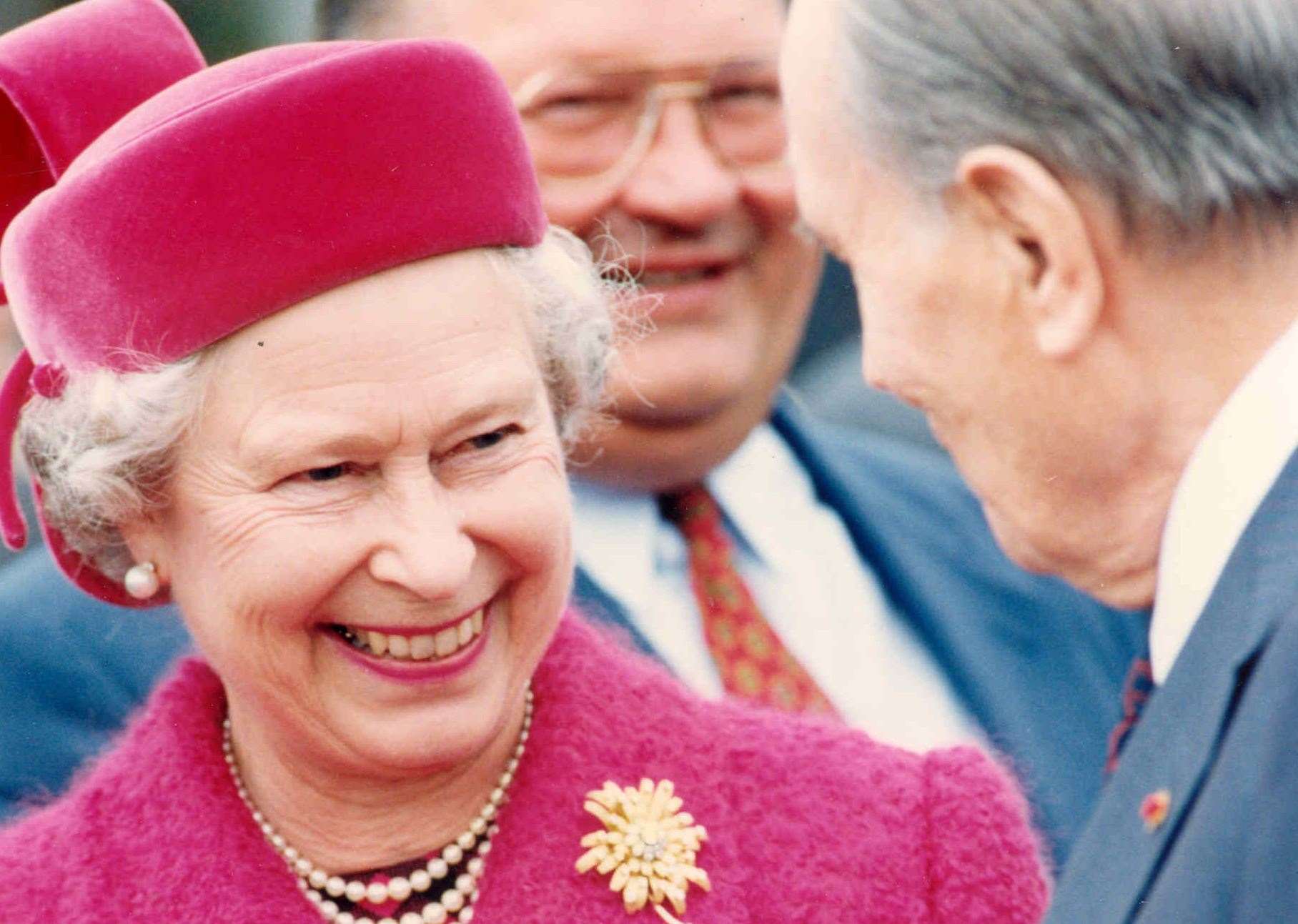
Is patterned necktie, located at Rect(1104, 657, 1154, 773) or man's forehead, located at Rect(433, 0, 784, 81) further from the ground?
man's forehead, located at Rect(433, 0, 784, 81)

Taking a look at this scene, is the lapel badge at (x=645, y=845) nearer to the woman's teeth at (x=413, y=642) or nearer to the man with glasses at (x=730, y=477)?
the woman's teeth at (x=413, y=642)

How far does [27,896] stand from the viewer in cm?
266

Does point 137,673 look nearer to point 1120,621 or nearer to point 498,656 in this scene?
point 498,656

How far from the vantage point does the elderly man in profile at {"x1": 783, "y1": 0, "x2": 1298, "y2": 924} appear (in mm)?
2139

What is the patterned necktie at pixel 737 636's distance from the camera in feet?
11.9

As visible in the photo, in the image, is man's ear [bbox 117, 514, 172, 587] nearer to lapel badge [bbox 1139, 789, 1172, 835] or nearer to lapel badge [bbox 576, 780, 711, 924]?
lapel badge [bbox 576, 780, 711, 924]

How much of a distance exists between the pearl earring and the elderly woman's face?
19 mm

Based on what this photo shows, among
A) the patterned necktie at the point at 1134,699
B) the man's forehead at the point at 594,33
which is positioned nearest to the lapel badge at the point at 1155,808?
the patterned necktie at the point at 1134,699

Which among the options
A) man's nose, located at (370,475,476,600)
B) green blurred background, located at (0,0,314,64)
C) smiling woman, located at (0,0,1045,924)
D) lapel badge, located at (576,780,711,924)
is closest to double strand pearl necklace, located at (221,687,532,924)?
smiling woman, located at (0,0,1045,924)

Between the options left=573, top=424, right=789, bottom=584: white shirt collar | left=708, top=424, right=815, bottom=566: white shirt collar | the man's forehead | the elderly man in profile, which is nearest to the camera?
the elderly man in profile

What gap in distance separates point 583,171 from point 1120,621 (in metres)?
1.36

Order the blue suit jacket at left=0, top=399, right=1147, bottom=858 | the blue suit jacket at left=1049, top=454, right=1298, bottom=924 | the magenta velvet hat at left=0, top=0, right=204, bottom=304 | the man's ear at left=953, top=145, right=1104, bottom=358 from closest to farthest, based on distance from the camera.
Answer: the blue suit jacket at left=1049, top=454, right=1298, bottom=924
the man's ear at left=953, top=145, right=1104, bottom=358
the magenta velvet hat at left=0, top=0, right=204, bottom=304
the blue suit jacket at left=0, top=399, right=1147, bottom=858

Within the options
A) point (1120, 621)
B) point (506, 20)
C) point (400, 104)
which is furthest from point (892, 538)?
point (400, 104)

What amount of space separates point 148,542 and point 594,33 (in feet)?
4.41
